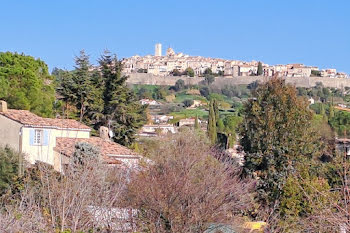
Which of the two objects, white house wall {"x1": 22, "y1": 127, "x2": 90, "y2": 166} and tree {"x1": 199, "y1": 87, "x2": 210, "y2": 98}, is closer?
white house wall {"x1": 22, "y1": 127, "x2": 90, "y2": 166}

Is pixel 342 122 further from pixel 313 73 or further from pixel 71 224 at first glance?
pixel 313 73

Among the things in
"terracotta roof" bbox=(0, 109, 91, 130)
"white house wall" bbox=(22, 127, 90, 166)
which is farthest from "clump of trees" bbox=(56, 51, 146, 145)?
"white house wall" bbox=(22, 127, 90, 166)

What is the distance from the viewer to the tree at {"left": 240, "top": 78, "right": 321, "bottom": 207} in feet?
71.3

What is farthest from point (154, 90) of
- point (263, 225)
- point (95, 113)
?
point (263, 225)

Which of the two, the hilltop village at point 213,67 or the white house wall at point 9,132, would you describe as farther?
the hilltop village at point 213,67

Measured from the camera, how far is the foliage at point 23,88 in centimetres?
3209

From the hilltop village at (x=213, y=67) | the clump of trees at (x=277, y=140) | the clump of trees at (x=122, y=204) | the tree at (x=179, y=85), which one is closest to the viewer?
the clump of trees at (x=122, y=204)

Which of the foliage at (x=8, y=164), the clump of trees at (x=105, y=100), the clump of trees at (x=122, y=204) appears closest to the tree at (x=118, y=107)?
the clump of trees at (x=105, y=100)

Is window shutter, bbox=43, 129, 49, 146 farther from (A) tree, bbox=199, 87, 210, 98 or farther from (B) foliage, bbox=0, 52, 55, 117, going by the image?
(A) tree, bbox=199, 87, 210, 98

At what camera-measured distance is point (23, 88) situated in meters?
33.5

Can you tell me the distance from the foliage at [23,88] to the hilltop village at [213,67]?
356ft

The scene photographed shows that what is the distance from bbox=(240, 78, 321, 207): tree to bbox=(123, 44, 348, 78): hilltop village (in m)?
122

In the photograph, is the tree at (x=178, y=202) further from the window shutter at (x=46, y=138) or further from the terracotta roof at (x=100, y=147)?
the window shutter at (x=46, y=138)

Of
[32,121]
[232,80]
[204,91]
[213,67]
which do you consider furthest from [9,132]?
[213,67]
